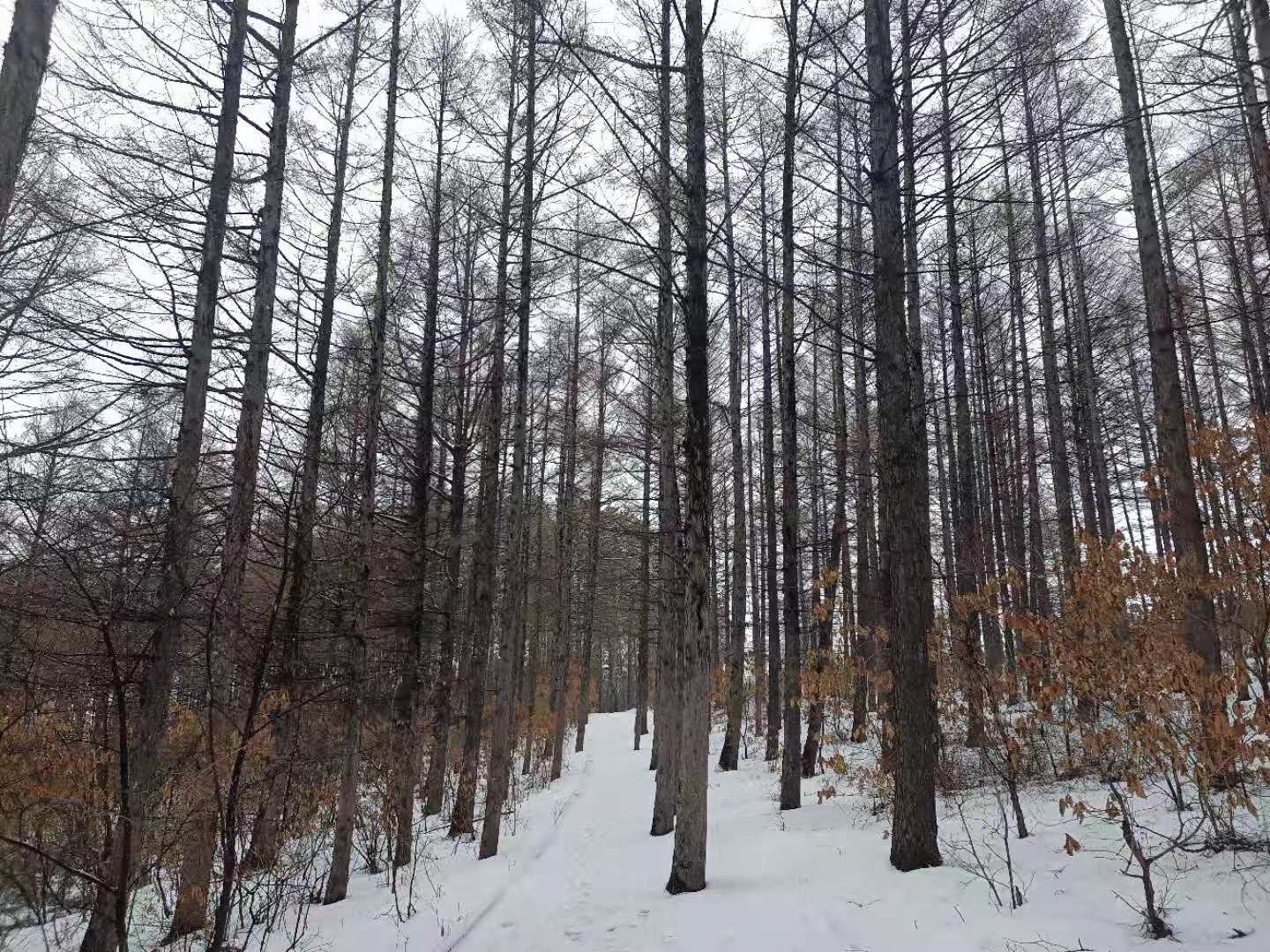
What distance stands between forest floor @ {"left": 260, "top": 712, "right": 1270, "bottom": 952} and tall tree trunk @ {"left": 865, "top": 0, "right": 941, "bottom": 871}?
0.37 m

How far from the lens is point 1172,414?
6.96 meters

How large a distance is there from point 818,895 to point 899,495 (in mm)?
3190

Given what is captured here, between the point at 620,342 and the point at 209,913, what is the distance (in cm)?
894

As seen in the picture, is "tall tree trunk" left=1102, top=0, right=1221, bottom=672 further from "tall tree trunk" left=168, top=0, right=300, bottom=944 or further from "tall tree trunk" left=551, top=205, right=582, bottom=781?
"tall tree trunk" left=551, top=205, right=582, bottom=781

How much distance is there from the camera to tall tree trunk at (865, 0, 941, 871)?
5207 mm

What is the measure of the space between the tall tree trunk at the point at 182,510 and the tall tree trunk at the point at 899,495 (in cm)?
517

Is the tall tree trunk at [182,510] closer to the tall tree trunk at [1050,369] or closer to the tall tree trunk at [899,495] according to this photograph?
the tall tree trunk at [899,495]

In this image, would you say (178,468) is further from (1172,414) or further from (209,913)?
Answer: (1172,414)

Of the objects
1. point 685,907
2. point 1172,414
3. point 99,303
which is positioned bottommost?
point 685,907

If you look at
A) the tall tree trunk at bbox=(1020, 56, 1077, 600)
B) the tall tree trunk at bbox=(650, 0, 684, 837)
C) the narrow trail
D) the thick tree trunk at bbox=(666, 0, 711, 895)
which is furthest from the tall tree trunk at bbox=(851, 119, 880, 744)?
the thick tree trunk at bbox=(666, 0, 711, 895)

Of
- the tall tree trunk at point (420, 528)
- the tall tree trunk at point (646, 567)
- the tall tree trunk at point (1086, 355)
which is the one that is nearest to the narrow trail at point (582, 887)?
the tall tree trunk at point (420, 528)

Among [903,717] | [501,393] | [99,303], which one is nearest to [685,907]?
[903,717]

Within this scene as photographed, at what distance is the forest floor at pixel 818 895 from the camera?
3.80m

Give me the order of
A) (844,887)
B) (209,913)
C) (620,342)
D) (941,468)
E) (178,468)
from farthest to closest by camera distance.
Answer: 1. (941,468)
2. (620,342)
3. (209,913)
4. (178,468)
5. (844,887)
